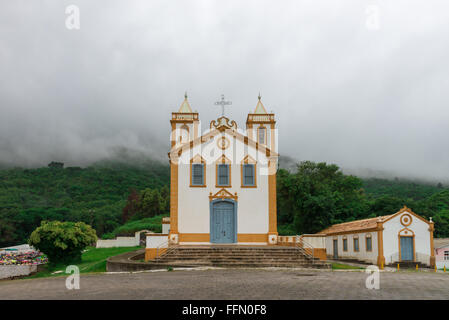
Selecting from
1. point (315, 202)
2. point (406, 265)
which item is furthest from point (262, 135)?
point (406, 265)

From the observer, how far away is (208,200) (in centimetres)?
2297

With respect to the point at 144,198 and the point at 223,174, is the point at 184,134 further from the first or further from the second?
the point at 144,198

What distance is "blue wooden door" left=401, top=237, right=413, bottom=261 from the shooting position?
26.0 m

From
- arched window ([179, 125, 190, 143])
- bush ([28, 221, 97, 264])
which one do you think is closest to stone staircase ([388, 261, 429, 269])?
arched window ([179, 125, 190, 143])

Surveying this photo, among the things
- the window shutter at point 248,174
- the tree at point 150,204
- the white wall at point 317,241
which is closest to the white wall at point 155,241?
the window shutter at point 248,174

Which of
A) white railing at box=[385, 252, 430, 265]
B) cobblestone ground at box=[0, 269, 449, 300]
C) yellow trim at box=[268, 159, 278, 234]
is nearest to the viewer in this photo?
cobblestone ground at box=[0, 269, 449, 300]

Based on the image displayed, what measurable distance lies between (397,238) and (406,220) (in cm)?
140

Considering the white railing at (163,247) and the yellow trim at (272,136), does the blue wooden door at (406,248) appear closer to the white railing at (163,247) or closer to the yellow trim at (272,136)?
the yellow trim at (272,136)

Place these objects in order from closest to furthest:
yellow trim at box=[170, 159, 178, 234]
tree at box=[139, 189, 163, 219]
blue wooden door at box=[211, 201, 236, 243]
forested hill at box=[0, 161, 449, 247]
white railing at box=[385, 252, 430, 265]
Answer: yellow trim at box=[170, 159, 178, 234], blue wooden door at box=[211, 201, 236, 243], white railing at box=[385, 252, 430, 265], forested hill at box=[0, 161, 449, 247], tree at box=[139, 189, 163, 219]

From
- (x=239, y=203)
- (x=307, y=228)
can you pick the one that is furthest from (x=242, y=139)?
(x=307, y=228)

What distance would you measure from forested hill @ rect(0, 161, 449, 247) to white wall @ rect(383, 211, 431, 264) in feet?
30.1

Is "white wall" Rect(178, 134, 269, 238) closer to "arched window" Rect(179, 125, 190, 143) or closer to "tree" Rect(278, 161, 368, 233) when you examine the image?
"arched window" Rect(179, 125, 190, 143)

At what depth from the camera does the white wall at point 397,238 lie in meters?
25.8
